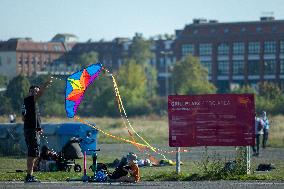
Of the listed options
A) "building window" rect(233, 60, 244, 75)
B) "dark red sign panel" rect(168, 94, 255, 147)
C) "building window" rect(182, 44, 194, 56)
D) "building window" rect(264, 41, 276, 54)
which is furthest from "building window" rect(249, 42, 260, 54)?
"dark red sign panel" rect(168, 94, 255, 147)

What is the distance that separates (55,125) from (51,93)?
64225mm

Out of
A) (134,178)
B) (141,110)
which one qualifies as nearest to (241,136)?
(134,178)

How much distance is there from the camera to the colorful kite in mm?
25422

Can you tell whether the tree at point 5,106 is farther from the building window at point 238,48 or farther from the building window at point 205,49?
the building window at point 205,49

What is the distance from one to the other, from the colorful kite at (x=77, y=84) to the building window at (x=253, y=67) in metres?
99.5

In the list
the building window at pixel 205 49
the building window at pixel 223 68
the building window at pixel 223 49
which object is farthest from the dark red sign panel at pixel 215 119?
Answer: the building window at pixel 205 49

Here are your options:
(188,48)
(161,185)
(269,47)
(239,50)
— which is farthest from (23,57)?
(161,185)

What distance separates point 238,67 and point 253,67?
2953 millimetres

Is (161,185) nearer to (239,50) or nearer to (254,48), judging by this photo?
(254,48)

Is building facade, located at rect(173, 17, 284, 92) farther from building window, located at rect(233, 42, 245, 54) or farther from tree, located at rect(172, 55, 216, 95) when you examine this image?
tree, located at rect(172, 55, 216, 95)

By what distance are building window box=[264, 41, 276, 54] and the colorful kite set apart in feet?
325

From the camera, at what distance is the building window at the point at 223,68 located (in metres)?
128

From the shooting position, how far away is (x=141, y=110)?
110 metres

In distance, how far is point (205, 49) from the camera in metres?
131
